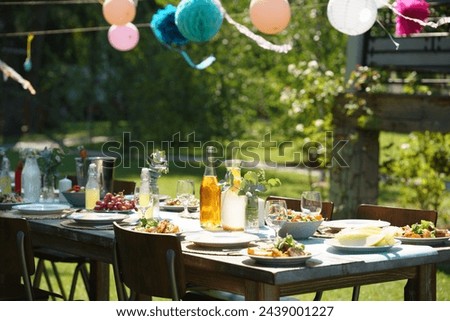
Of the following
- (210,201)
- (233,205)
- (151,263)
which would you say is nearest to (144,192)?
(210,201)

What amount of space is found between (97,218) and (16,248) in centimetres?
35

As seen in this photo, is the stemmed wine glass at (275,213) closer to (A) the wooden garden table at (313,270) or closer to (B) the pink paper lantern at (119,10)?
(A) the wooden garden table at (313,270)

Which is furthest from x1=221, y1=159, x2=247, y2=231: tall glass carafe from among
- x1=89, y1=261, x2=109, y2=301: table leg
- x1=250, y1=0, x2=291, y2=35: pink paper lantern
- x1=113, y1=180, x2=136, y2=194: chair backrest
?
x1=250, y1=0, x2=291, y2=35: pink paper lantern

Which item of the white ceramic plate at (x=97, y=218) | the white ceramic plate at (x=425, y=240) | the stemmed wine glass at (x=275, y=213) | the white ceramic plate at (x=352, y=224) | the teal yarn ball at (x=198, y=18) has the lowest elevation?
the white ceramic plate at (x=425, y=240)

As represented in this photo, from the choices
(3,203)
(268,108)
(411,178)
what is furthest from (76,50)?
(3,203)

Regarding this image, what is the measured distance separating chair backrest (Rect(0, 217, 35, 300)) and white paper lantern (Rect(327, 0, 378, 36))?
2064 mm

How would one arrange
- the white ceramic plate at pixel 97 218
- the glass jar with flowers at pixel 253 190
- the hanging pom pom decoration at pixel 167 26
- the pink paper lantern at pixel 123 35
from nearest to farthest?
the glass jar with flowers at pixel 253 190
the white ceramic plate at pixel 97 218
the hanging pom pom decoration at pixel 167 26
the pink paper lantern at pixel 123 35

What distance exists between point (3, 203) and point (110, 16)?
1.72 m

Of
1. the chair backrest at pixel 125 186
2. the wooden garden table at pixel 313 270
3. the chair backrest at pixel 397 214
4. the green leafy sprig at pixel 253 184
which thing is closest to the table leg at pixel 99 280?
the wooden garden table at pixel 313 270

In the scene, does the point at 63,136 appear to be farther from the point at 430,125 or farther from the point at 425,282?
the point at 425,282

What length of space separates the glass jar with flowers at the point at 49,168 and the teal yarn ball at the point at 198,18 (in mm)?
951

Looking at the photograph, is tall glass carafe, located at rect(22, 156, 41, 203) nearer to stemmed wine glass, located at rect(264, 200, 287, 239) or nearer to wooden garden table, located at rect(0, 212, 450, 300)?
A: wooden garden table, located at rect(0, 212, 450, 300)

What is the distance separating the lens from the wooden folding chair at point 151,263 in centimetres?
302

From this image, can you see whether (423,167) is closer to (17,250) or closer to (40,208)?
(40,208)
